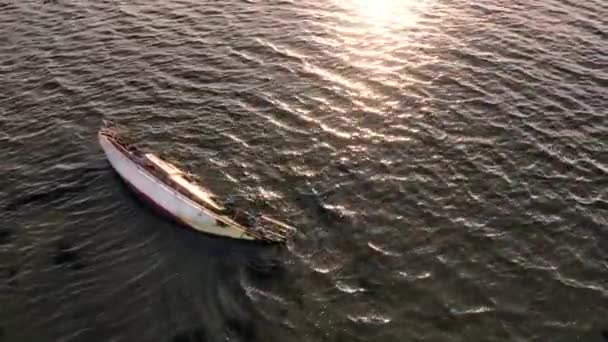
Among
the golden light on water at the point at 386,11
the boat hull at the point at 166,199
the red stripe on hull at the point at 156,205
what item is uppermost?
the golden light on water at the point at 386,11

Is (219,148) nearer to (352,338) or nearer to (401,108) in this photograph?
(401,108)

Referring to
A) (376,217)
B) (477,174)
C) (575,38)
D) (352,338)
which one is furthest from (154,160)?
(575,38)

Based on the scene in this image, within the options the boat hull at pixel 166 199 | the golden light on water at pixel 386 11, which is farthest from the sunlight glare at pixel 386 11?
the boat hull at pixel 166 199

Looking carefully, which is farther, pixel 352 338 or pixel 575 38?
pixel 575 38

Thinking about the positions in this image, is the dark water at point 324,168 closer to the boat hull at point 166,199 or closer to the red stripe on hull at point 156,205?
the red stripe on hull at point 156,205

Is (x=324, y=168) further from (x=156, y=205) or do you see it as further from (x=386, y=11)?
(x=386, y=11)
